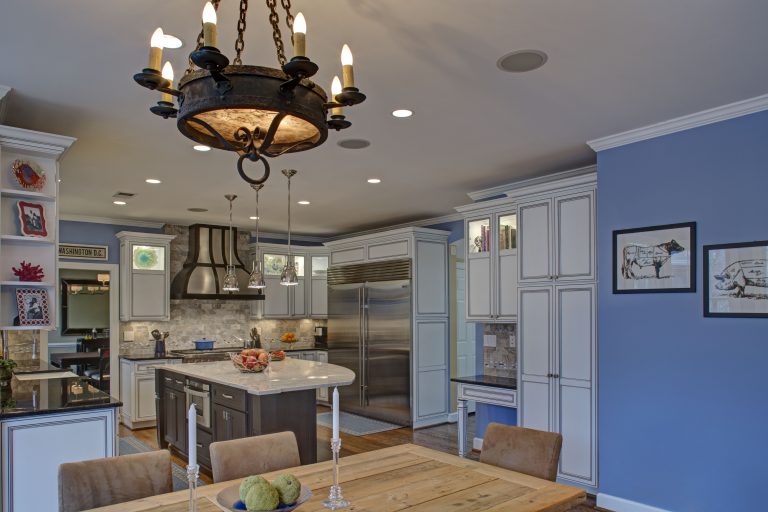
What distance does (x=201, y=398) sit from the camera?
4.98 metres

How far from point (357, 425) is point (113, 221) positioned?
4.20 m

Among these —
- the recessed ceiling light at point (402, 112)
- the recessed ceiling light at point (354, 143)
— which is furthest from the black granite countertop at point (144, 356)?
the recessed ceiling light at point (402, 112)

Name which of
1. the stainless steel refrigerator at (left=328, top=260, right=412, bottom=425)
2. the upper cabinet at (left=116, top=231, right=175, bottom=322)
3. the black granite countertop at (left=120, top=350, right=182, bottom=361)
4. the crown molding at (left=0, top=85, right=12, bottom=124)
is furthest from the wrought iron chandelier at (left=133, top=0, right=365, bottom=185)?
the upper cabinet at (left=116, top=231, right=175, bottom=322)

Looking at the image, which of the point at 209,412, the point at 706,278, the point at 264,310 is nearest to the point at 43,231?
the point at 209,412

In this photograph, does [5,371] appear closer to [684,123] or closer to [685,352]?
[685,352]

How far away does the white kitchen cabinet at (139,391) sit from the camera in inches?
270

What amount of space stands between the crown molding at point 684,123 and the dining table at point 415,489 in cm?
259

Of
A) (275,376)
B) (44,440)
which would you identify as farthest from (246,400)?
(44,440)

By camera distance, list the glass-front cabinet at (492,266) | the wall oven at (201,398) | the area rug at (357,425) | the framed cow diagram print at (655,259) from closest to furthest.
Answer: the framed cow diagram print at (655,259), the wall oven at (201,398), the glass-front cabinet at (492,266), the area rug at (357,425)

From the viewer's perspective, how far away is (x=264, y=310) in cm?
842

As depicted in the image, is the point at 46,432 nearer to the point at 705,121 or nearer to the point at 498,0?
the point at 498,0

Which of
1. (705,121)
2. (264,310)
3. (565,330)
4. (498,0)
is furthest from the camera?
(264,310)

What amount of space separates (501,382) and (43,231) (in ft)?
12.6

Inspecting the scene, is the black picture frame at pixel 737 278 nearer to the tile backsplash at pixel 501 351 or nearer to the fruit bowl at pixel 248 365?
the tile backsplash at pixel 501 351
